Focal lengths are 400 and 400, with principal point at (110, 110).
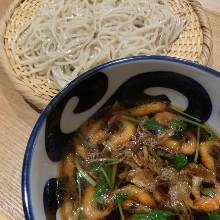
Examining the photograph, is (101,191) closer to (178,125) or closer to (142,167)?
(142,167)

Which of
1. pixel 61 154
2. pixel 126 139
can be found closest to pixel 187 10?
pixel 126 139

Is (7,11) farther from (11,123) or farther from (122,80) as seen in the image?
(122,80)

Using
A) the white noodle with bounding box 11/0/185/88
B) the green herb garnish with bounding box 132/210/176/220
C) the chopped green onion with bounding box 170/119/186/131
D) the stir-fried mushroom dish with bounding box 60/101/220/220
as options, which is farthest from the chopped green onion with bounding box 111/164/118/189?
the white noodle with bounding box 11/0/185/88

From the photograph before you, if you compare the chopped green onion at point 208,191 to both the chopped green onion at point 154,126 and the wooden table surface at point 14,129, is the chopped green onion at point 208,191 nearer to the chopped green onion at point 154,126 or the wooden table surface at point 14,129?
the chopped green onion at point 154,126

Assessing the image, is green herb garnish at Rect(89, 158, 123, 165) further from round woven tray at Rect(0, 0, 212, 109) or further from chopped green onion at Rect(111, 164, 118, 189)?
round woven tray at Rect(0, 0, 212, 109)

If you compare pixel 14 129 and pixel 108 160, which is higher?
pixel 108 160

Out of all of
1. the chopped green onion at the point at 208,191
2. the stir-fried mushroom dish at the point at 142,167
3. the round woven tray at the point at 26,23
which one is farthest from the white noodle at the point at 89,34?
the chopped green onion at the point at 208,191

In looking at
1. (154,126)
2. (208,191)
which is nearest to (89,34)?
(154,126)
